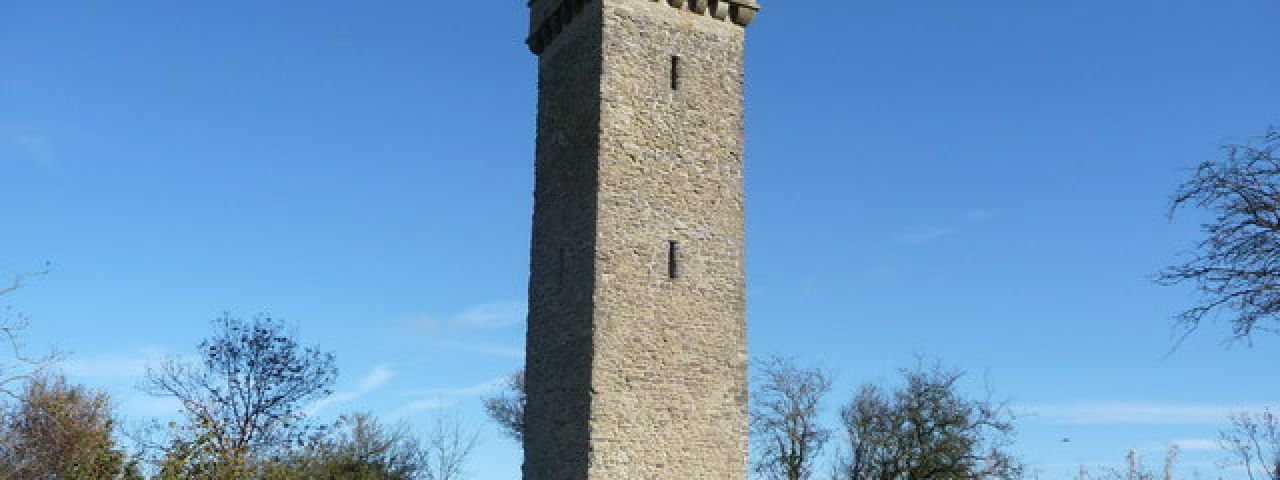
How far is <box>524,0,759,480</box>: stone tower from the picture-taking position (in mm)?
17891

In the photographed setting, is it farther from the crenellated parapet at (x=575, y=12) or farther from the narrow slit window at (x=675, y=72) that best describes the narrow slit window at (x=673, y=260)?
the crenellated parapet at (x=575, y=12)

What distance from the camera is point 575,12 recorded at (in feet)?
66.1

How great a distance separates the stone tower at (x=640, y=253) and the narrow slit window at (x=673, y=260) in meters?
0.03

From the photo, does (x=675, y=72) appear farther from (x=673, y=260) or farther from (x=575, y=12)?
(x=673, y=260)

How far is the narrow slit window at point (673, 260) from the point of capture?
61.3 ft

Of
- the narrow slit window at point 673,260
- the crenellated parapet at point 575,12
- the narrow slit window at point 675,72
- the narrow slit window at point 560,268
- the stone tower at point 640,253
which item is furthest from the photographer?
the crenellated parapet at point 575,12

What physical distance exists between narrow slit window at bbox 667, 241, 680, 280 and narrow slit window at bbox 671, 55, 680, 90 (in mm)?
2561

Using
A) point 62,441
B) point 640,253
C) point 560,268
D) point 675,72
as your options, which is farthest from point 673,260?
point 62,441

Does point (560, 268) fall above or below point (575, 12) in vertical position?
below

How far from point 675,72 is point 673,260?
3.07 meters

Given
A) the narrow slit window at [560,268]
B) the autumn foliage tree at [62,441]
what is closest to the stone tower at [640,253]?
the narrow slit window at [560,268]

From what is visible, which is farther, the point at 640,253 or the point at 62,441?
the point at 62,441

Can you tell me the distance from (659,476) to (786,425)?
11.6m

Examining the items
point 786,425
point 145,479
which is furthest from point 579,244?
point 786,425
